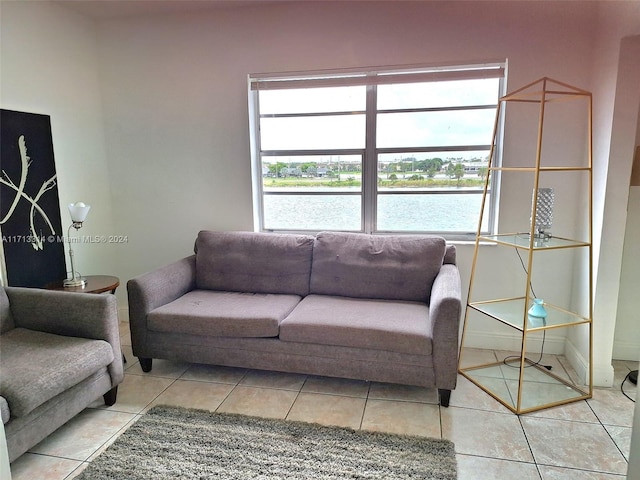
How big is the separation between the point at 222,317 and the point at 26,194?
5.26 feet

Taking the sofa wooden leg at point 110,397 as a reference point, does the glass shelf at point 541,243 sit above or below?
above

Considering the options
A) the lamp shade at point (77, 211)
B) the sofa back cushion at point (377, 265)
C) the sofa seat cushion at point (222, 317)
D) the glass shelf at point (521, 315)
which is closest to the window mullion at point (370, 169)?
the sofa back cushion at point (377, 265)

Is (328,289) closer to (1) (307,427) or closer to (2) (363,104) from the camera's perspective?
(1) (307,427)

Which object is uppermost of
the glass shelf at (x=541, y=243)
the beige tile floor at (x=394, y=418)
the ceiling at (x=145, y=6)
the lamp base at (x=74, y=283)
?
the ceiling at (x=145, y=6)

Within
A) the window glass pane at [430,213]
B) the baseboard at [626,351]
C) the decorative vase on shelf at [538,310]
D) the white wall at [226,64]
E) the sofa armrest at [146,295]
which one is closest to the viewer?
the decorative vase on shelf at [538,310]

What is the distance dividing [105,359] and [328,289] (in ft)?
4.69

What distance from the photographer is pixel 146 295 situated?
2693 mm

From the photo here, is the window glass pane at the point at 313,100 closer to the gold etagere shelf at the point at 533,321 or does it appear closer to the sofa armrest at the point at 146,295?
the gold etagere shelf at the point at 533,321

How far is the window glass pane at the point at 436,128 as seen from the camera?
3018mm

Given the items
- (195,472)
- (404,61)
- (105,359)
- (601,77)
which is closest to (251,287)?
(105,359)

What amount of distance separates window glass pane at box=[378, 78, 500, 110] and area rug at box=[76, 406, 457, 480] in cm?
222

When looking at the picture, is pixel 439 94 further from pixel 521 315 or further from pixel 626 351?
pixel 626 351

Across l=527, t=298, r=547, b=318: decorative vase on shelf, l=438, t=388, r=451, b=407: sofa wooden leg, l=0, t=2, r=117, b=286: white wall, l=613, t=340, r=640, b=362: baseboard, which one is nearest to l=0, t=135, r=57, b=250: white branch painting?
l=0, t=2, r=117, b=286: white wall

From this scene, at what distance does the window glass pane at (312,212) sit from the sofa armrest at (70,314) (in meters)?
1.47
